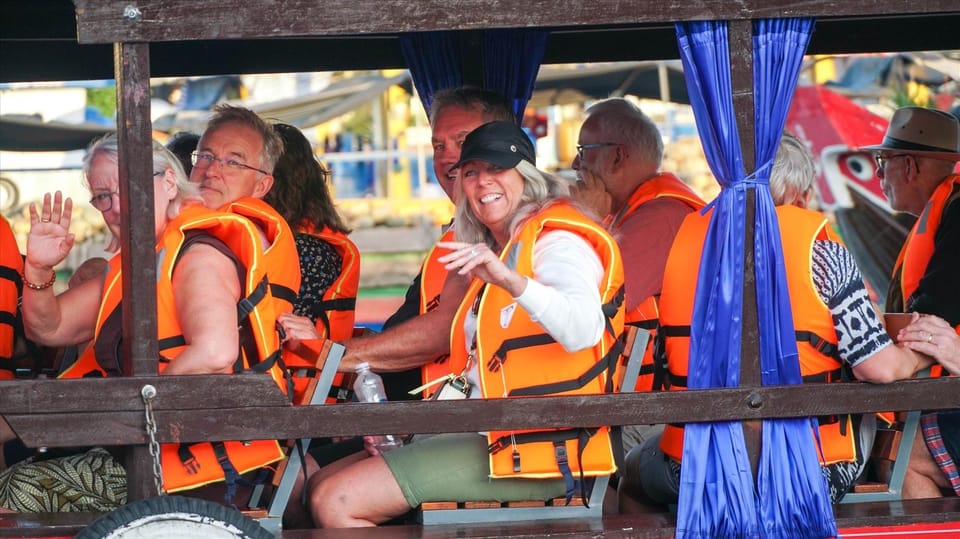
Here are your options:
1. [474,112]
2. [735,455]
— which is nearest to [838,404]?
[735,455]

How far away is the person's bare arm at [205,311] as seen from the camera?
3.44 metres

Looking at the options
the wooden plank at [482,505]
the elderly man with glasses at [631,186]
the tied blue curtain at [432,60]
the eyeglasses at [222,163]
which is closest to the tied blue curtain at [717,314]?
the wooden plank at [482,505]

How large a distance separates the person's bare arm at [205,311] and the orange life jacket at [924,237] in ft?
8.25

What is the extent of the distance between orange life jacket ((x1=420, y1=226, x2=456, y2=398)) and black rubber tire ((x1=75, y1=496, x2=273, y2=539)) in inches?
42.1

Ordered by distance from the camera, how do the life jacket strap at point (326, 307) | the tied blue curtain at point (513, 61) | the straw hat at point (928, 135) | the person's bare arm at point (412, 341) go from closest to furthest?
the person's bare arm at point (412, 341) → the life jacket strap at point (326, 307) → the straw hat at point (928, 135) → the tied blue curtain at point (513, 61)

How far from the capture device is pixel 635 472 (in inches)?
163

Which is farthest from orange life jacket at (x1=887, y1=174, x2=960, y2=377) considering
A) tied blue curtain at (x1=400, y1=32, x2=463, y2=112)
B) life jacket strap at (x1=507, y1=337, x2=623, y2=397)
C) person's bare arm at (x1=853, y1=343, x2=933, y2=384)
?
tied blue curtain at (x1=400, y1=32, x2=463, y2=112)

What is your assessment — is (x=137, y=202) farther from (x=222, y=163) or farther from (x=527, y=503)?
(x=527, y=503)

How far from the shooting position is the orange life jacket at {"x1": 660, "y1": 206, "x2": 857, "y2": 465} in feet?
12.0

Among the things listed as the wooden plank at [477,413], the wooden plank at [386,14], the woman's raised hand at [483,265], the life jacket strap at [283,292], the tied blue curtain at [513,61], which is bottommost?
the wooden plank at [477,413]

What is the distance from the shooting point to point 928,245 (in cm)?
469

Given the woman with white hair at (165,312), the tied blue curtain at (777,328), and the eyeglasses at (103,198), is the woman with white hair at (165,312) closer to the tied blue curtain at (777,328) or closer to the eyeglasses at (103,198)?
the eyeglasses at (103,198)

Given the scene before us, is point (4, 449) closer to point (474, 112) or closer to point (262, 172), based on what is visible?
point (262, 172)

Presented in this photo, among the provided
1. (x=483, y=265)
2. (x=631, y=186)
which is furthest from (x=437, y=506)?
(x=631, y=186)
